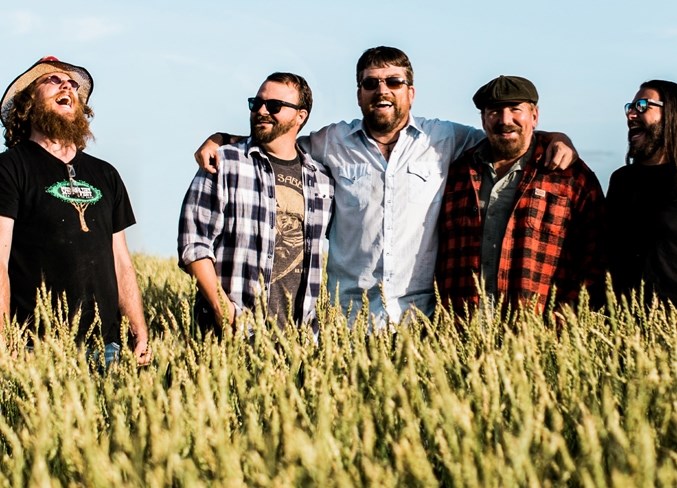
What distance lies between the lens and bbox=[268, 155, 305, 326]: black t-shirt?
4.42 metres

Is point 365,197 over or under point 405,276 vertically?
over

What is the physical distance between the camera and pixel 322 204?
180 inches

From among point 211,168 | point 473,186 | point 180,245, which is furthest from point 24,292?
point 473,186

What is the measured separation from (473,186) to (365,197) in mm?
575

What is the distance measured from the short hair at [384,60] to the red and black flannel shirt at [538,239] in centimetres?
72

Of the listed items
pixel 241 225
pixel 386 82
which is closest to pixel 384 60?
pixel 386 82

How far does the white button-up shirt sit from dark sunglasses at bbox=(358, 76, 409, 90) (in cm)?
21

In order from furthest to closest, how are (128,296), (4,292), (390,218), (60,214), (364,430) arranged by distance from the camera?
(128,296), (390,218), (60,214), (4,292), (364,430)

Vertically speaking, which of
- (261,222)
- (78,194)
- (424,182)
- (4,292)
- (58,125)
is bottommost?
(4,292)

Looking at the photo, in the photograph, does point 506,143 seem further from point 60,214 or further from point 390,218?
point 60,214

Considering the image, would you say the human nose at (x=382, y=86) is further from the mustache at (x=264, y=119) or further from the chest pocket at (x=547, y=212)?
the chest pocket at (x=547, y=212)

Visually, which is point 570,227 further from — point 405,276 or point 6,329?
point 6,329

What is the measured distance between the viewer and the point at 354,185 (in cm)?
460

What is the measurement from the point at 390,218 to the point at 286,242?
56 centimetres
